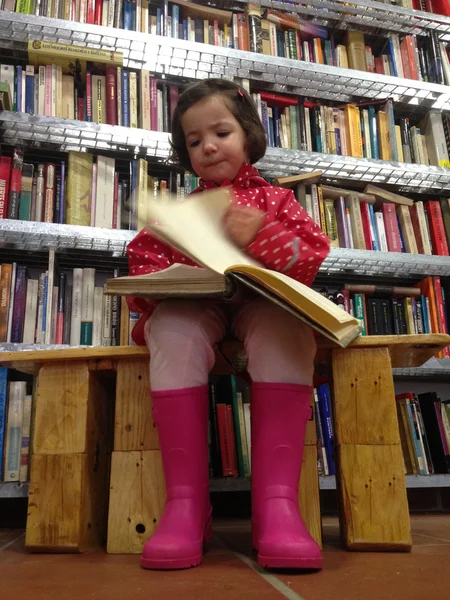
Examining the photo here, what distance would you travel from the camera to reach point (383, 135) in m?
1.74

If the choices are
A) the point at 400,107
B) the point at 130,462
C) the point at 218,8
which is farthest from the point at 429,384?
the point at 218,8

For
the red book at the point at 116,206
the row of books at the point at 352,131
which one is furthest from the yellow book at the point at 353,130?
the red book at the point at 116,206

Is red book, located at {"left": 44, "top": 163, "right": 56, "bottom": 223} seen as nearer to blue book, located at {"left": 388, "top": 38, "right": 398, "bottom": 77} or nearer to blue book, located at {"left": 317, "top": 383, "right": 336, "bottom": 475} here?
blue book, located at {"left": 317, "top": 383, "right": 336, "bottom": 475}

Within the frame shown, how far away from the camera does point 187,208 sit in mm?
742

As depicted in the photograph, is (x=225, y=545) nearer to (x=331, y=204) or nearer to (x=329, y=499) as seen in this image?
(x=329, y=499)

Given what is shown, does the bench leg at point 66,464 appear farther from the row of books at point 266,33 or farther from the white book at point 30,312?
the row of books at point 266,33

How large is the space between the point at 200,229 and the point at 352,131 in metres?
1.16

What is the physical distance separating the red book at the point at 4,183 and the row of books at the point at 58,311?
0.14 m

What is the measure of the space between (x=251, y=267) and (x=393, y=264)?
3.62ft

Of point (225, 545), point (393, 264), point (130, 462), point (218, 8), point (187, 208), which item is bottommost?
point (225, 545)

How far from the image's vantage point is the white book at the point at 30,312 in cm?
138

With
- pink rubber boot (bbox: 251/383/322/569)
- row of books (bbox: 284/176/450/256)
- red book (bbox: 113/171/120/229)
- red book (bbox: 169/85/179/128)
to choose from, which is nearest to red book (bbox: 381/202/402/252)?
row of books (bbox: 284/176/450/256)

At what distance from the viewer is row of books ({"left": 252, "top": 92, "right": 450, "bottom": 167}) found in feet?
5.50

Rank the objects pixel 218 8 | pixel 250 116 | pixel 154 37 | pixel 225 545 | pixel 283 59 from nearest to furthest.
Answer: pixel 225 545 < pixel 250 116 < pixel 154 37 < pixel 283 59 < pixel 218 8
